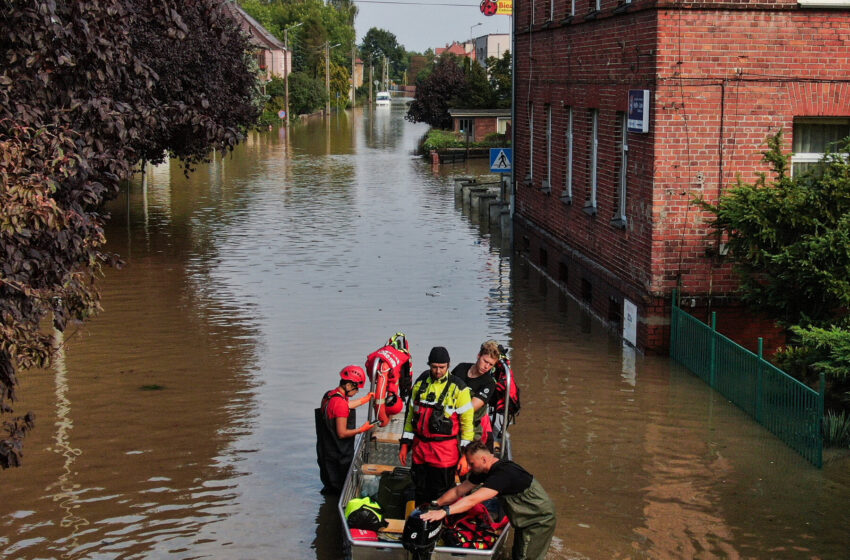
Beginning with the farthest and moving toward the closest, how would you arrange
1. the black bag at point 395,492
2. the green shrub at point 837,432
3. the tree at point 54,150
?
1. the green shrub at point 837,432
2. the black bag at point 395,492
3. the tree at point 54,150

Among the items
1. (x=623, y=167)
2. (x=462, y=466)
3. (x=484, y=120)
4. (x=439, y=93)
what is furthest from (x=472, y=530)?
(x=439, y=93)

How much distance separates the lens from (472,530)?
8.86m

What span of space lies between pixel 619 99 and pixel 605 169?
1448 millimetres

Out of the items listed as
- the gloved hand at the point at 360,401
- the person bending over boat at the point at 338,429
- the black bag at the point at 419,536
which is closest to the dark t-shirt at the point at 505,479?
the black bag at the point at 419,536

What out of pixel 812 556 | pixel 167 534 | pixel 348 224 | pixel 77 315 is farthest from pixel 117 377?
pixel 348 224

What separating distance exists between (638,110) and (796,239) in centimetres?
357

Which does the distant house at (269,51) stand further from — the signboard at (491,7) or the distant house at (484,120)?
the signboard at (491,7)

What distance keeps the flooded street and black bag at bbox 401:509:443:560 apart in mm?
1596

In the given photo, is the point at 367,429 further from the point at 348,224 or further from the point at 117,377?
the point at 348,224

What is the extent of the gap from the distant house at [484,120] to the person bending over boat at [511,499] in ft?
171

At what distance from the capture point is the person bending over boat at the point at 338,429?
34.1ft

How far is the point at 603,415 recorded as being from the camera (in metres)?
13.7

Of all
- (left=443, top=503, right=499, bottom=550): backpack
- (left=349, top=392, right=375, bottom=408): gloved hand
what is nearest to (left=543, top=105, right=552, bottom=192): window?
(left=349, top=392, right=375, bottom=408): gloved hand

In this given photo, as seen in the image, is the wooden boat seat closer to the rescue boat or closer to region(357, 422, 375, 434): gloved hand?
the rescue boat
